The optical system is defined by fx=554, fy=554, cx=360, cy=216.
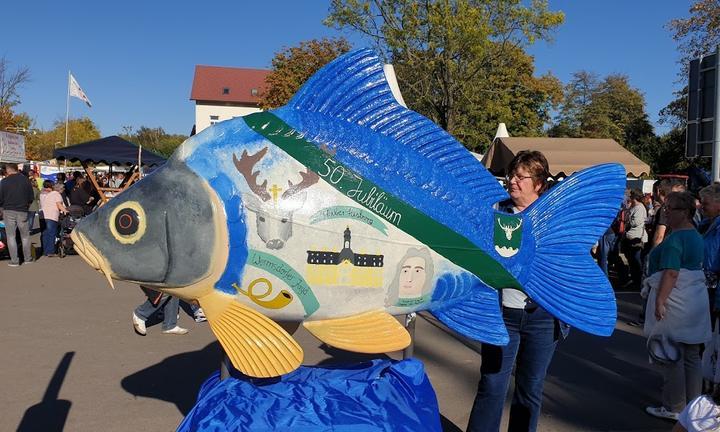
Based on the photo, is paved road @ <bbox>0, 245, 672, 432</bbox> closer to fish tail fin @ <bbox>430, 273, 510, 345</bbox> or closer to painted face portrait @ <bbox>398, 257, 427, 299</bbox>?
fish tail fin @ <bbox>430, 273, 510, 345</bbox>

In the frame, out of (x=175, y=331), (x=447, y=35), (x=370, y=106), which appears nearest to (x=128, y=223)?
(x=370, y=106)

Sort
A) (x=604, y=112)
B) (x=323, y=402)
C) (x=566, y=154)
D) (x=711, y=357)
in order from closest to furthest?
(x=323, y=402), (x=711, y=357), (x=566, y=154), (x=604, y=112)

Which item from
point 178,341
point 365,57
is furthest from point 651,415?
point 178,341

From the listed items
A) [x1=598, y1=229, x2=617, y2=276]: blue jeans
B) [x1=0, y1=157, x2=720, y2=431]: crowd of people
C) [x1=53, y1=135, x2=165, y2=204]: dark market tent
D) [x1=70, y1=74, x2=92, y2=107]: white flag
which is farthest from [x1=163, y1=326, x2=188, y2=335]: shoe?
[x1=70, y1=74, x2=92, y2=107]: white flag

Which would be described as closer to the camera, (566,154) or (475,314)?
(475,314)

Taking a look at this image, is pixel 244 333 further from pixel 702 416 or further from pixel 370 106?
pixel 702 416

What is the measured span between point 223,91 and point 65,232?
47591 millimetres

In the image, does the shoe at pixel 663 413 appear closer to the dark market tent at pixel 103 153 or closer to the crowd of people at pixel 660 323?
the crowd of people at pixel 660 323

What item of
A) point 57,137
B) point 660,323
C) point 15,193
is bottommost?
point 660,323

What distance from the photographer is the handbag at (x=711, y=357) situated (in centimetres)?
373

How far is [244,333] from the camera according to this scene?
5.59 ft

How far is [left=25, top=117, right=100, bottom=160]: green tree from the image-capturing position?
4741 cm

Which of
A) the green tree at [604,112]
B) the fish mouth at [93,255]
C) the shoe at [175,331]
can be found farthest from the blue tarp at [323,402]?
the green tree at [604,112]

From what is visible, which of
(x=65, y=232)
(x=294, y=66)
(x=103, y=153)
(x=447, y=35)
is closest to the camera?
(x=65, y=232)
